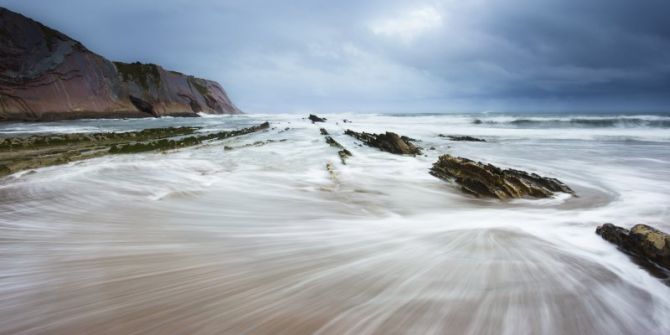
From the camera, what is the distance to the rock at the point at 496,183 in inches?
198

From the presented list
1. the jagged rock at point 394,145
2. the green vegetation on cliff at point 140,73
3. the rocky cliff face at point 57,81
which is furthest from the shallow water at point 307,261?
the green vegetation on cliff at point 140,73

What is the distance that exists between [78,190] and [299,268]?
11.5 feet

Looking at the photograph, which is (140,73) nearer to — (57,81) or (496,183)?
(57,81)

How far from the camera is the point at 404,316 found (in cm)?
191

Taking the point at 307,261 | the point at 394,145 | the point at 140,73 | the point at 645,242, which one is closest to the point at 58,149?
the point at 394,145

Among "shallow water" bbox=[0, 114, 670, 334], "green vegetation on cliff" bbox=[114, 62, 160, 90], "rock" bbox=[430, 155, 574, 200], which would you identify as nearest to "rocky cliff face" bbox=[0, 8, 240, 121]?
"green vegetation on cliff" bbox=[114, 62, 160, 90]

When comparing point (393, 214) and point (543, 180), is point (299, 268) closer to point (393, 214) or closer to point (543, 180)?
point (393, 214)

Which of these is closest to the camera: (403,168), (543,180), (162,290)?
(162,290)

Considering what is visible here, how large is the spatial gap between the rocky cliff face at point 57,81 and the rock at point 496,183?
30849mm

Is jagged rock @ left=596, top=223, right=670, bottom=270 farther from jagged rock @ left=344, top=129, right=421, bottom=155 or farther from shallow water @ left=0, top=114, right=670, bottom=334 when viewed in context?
jagged rock @ left=344, top=129, right=421, bottom=155

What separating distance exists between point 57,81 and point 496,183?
34607 mm

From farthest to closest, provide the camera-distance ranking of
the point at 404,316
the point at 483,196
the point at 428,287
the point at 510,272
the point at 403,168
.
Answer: the point at 403,168 → the point at 483,196 → the point at 510,272 → the point at 428,287 → the point at 404,316

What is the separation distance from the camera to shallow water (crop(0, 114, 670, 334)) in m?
1.86

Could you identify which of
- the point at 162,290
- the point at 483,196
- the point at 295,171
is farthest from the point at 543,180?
the point at 162,290
